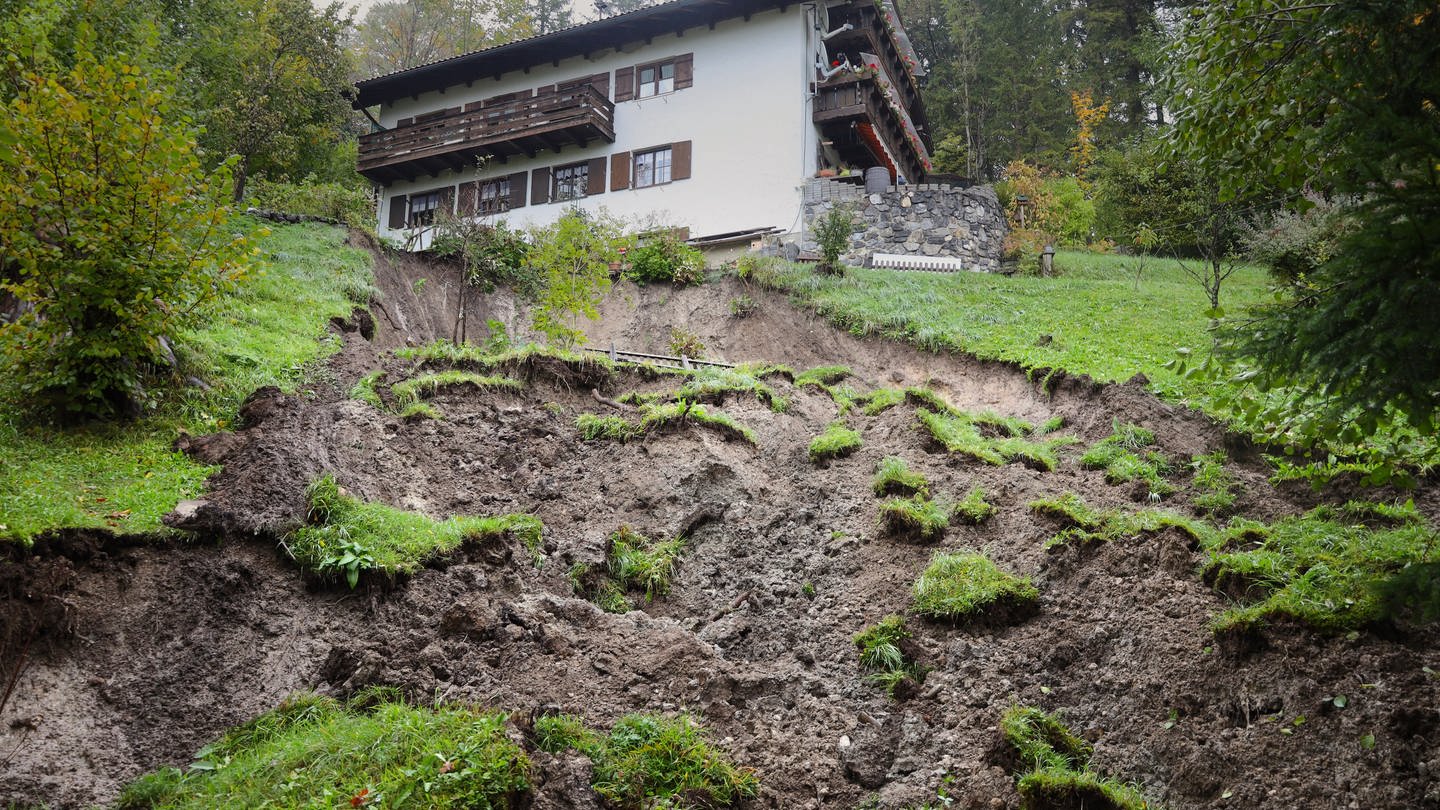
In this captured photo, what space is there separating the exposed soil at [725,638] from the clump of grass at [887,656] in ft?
0.43

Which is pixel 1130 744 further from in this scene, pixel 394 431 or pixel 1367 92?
pixel 394 431

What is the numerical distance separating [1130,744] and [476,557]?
6625mm

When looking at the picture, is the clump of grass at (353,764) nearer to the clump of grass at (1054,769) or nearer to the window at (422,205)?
the clump of grass at (1054,769)

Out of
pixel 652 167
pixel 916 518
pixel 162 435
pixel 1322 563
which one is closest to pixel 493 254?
pixel 652 167

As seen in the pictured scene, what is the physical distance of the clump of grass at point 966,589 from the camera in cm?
871

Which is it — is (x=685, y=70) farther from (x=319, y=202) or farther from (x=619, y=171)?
(x=319, y=202)

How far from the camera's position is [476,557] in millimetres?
9719

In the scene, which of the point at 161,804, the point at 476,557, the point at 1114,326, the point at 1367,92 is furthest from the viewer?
the point at 1114,326

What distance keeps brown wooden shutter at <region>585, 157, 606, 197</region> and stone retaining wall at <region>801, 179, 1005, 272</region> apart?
6.69 metres

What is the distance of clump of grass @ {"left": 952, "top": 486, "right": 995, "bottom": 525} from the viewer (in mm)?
10297

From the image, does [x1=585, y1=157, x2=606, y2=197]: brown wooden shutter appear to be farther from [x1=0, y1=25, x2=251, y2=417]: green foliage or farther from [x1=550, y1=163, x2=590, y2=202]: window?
[x1=0, y1=25, x2=251, y2=417]: green foliage

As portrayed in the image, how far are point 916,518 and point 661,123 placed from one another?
19990 mm

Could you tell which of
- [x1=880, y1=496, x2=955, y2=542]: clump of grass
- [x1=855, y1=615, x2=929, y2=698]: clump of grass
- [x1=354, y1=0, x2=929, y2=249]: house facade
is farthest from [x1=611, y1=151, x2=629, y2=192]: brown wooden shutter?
[x1=855, y1=615, x2=929, y2=698]: clump of grass

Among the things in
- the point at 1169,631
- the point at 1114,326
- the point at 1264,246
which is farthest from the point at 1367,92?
the point at 1264,246
